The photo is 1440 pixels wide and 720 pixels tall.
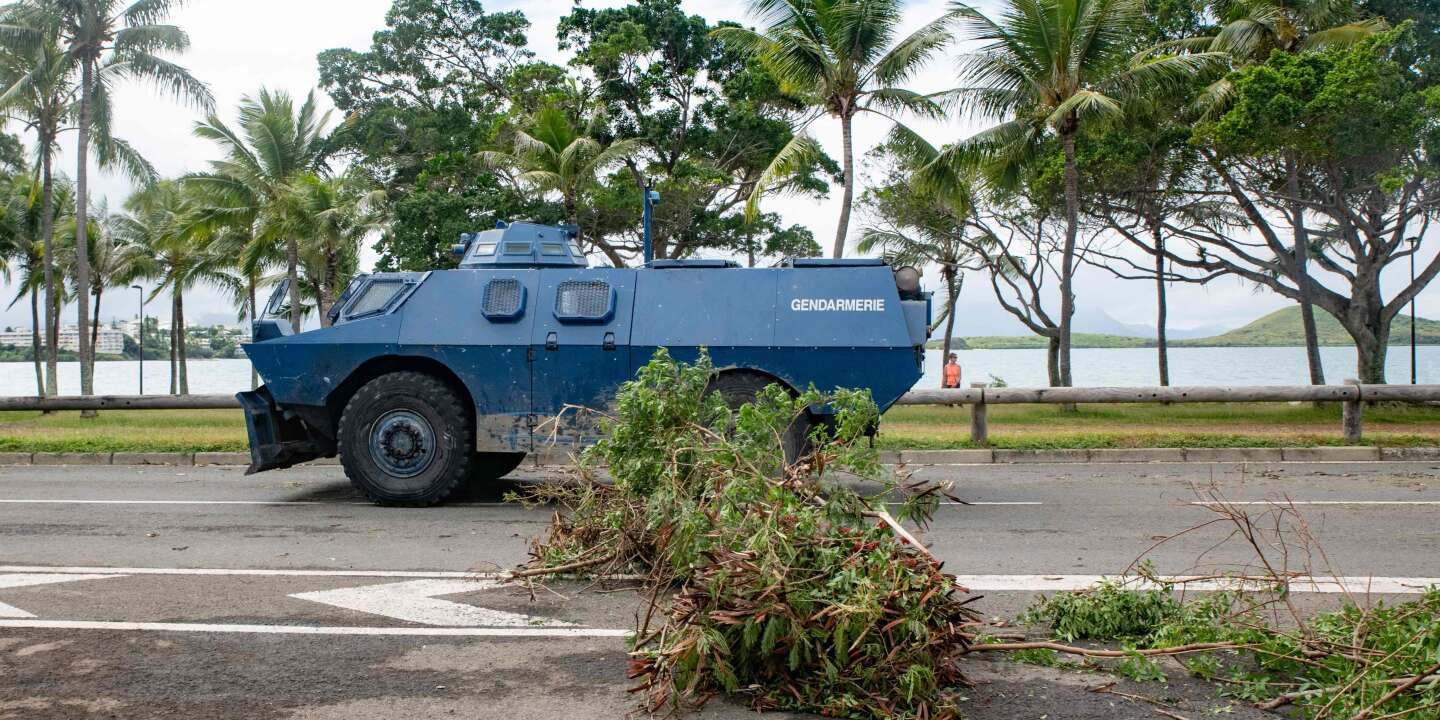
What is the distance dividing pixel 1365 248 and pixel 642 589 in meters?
23.2

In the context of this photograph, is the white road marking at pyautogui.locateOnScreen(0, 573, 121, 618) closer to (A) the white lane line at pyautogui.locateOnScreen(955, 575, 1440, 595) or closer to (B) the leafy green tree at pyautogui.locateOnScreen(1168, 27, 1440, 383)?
(A) the white lane line at pyautogui.locateOnScreen(955, 575, 1440, 595)

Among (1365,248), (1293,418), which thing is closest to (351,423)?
(1293,418)

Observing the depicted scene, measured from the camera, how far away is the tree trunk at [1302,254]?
861 inches

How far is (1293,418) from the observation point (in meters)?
21.2

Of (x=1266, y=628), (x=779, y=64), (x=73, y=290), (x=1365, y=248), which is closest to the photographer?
(x=1266, y=628)

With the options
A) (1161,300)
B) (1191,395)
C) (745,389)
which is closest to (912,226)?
(1161,300)

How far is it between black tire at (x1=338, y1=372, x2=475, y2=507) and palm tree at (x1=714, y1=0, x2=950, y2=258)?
11800mm

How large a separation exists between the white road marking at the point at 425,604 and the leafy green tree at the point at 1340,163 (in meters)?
18.1

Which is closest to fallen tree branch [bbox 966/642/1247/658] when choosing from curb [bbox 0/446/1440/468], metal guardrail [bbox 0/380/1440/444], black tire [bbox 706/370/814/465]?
Answer: black tire [bbox 706/370/814/465]

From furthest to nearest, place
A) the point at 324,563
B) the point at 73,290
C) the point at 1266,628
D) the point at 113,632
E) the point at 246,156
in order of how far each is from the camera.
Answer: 1. the point at 73,290
2. the point at 246,156
3. the point at 324,563
4. the point at 113,632
5. the point at 1266,628

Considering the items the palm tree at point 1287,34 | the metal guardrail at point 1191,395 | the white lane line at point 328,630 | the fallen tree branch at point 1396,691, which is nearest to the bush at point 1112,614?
the fallen tree branch at point 1396,691

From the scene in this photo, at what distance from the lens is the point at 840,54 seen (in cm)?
2031

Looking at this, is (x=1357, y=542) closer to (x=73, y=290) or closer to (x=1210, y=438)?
(x=1210, y=438)

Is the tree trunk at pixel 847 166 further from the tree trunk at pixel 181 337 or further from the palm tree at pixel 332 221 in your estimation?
Result: the tree trunk at pixel 181 337
